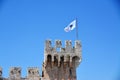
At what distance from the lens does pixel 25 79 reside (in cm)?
5741

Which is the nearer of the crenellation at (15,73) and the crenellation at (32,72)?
the crenellation at (15,73)

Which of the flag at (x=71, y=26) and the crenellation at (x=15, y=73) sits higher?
the flag at (x=71, y=26)

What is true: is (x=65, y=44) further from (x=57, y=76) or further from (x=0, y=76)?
(x=0, y=76)

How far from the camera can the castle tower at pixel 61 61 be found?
57.8 metres

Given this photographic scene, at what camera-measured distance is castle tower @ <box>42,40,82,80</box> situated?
57844 mm

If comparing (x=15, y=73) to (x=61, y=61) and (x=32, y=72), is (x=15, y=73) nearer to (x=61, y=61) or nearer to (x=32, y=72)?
(x=32, y=72)

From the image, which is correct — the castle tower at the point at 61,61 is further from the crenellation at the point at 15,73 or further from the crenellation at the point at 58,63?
the crenellation at the point at 15,73

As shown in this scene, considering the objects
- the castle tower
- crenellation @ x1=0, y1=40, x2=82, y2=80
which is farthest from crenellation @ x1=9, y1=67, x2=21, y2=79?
the castle tower

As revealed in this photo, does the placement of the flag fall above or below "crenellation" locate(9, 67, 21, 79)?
above

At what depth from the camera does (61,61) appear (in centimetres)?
5838

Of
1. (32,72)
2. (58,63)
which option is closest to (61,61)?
(58,63)

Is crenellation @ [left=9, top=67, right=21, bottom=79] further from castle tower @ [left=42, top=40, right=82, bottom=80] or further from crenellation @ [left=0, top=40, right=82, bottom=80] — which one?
castle tower @ [left=42, top=40, right=82, bottom=80]

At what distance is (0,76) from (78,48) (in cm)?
839

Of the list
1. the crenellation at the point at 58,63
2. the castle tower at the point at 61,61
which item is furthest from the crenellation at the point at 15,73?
the castle tower at the point at 61,61
